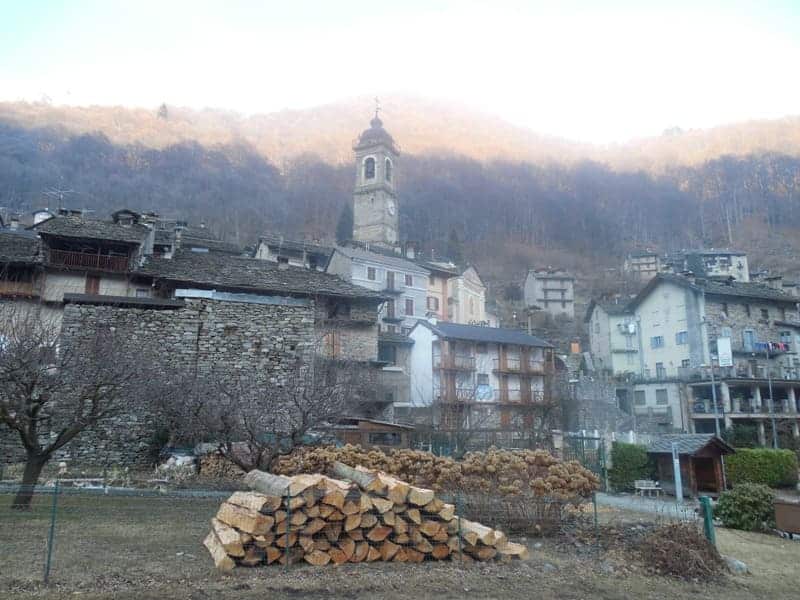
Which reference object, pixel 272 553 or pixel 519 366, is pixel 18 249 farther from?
pixel 519 366

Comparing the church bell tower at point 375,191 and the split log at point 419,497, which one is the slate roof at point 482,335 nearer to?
the split log at point 419,497

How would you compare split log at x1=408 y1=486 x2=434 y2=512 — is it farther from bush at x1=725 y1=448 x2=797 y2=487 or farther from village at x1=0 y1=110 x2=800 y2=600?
bush at x1=725 y1=448 x2=797 y2=487

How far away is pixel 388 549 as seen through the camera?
32.5 ft

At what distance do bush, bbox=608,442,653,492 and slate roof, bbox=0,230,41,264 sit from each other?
28.3 m

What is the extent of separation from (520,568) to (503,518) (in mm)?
2577

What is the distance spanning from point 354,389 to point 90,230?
1577 cm

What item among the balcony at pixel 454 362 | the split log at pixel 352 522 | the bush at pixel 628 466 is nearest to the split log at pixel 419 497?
the split log at pixel 352 522

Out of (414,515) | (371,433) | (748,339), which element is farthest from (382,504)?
(748,339)

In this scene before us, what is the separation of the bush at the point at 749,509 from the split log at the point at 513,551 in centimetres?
841

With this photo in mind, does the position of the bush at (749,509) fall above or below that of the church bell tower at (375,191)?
below

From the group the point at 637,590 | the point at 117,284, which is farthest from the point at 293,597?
the point at 117,284

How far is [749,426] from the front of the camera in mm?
39812

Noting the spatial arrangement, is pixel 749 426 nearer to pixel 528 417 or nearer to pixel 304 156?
pixel 528 417

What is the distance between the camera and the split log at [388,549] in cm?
985
